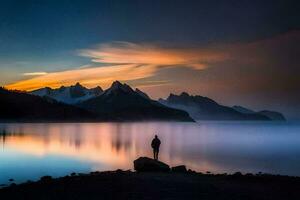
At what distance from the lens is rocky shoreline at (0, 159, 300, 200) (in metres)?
17.9

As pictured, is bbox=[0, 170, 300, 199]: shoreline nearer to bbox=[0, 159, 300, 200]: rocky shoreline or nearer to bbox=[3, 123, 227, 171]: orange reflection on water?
bbox=[0, 159, 300, 200]: rocky shoreline

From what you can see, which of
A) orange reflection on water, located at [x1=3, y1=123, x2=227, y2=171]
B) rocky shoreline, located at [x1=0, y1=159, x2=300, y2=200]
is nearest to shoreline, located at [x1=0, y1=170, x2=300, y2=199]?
rocky shoreline, located at [x1=0, y1=159, x2=300, y2=200]

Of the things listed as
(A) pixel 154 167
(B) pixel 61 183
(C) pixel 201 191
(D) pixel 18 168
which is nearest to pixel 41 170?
(D) pixel 18 168

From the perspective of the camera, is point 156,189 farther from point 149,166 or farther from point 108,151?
point 108,151

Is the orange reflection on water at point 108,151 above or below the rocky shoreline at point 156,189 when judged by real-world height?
below

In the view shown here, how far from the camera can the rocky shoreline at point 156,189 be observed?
1789 cm

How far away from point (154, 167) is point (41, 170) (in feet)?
→ 47.7

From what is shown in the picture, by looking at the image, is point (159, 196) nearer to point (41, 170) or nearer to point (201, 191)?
point (201, 191)

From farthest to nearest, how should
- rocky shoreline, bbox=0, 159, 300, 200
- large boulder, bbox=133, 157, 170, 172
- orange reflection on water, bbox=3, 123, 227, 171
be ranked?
orange reflection on water, bbox=3, 123, 227, 171
large boulder, bbox=133, 157, 170, 172
rocky shoreline, bbox=0, 159, 300, 200

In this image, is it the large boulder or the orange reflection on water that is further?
the orange reflection on water

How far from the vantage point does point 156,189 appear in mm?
19188

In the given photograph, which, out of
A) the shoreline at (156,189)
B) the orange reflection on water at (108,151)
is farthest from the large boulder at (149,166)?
the orange reflection on water at (108,151)

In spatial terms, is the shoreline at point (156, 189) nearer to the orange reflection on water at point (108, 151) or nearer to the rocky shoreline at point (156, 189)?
the rocky shoreline at point (156, 189)

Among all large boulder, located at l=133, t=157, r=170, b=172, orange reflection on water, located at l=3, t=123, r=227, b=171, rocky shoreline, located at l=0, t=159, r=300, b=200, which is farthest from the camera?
orange reflection on water, located at l=3, t=123, r=227, b=171
